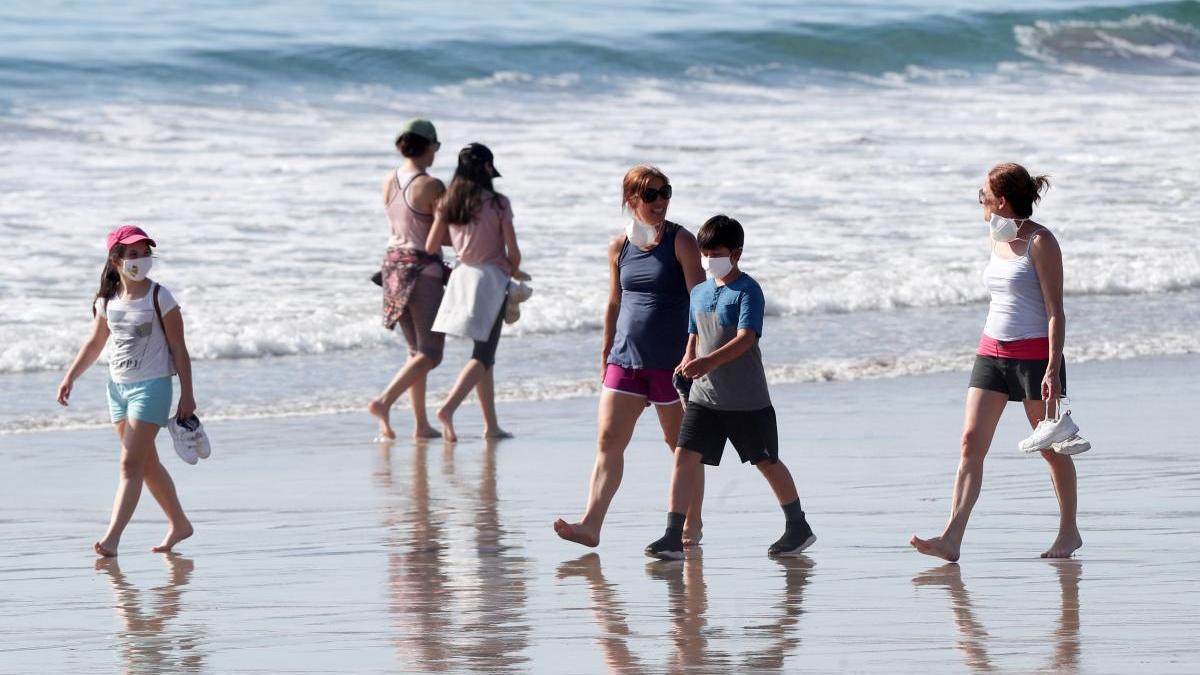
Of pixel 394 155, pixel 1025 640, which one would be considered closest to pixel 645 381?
pixel 1025 640

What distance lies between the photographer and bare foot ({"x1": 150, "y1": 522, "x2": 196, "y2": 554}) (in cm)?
701

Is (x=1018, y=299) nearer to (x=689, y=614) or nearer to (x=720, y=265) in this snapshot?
(x=720, y=265)

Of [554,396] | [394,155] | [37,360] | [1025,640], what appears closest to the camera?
[1025,640]

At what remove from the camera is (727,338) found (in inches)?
251

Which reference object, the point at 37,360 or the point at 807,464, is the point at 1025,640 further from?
the point at 37,360

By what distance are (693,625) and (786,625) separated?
26 centimetres

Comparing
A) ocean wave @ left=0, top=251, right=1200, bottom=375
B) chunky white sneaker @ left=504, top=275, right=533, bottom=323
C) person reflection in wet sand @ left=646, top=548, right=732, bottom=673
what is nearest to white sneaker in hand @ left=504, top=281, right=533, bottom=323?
chunky white sneaker @ left=504, top=275, right=533, bottom=323

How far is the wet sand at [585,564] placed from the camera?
5117 mm

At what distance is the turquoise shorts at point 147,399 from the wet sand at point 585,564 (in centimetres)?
51

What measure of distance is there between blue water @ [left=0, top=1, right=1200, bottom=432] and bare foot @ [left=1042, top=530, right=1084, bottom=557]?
547cm

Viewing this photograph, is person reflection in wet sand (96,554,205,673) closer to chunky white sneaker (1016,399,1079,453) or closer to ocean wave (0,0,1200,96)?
chunky white sneaker (1016,399,1079,453)

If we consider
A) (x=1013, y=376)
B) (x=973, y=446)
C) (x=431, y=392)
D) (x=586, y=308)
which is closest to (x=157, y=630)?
(x=973, y=446)

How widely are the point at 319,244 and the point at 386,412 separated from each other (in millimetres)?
7980

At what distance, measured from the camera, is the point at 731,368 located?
646cm
